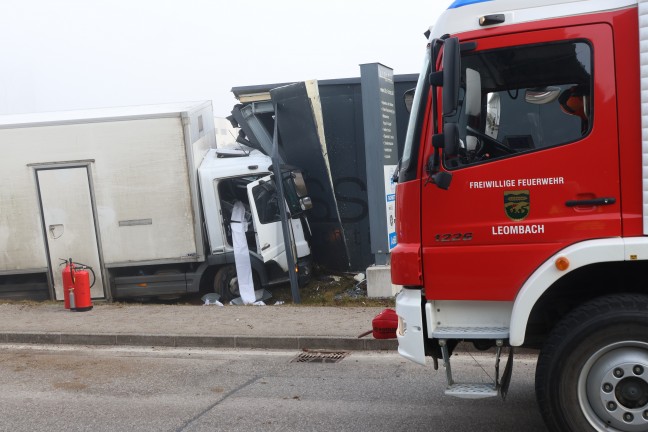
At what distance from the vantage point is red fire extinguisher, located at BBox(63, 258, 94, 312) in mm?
11508

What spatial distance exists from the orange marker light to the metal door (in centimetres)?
949

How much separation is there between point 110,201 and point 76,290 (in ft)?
5.42

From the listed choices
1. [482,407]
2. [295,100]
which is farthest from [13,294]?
[482,407]

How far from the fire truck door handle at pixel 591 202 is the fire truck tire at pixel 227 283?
838cm

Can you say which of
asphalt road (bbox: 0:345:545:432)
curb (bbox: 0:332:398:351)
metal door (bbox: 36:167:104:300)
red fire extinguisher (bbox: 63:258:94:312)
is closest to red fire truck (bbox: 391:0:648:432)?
asphalt road (bbox: 0:345:545:432)

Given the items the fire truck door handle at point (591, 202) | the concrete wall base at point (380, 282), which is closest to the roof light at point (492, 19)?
the fire truck door handle at point (591, 202)

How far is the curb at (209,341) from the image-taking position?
340 inches

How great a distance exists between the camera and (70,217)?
12.4 metres

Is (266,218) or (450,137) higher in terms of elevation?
A: (450,137)

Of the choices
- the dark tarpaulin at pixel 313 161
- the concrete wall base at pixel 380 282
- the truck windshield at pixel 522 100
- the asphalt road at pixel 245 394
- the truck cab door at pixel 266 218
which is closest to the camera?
the truck windshield at pixel 522 100

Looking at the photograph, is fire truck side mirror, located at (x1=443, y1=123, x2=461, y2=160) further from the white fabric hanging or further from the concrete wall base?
the white fabric hanging

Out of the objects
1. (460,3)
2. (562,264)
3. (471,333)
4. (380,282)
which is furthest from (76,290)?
(562,264)

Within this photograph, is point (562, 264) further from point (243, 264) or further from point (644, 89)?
point (243, 264)

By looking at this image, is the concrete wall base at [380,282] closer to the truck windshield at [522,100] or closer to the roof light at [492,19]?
the truck windshield at [522,100]
